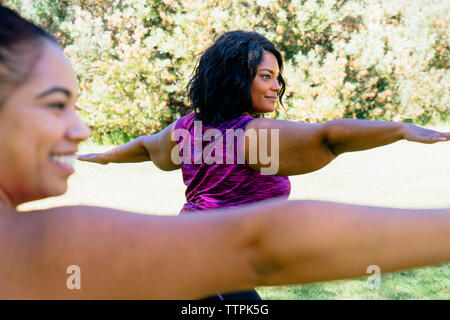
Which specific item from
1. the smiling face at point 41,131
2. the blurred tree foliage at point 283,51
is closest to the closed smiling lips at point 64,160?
the smiling face at point 41,131

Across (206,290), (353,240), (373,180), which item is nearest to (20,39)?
(206,290)

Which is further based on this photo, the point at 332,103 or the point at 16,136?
the point at 332,103

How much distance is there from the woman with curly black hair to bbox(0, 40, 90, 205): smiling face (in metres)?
1.48

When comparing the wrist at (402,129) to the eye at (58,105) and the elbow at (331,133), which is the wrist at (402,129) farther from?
the eye at (58,105)

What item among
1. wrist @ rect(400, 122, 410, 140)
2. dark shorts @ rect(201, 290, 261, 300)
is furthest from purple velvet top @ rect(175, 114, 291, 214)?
wrist @ rect(400, 122, 410, 140)

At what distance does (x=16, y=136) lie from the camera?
78cm

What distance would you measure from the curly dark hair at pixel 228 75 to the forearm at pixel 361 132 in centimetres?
56

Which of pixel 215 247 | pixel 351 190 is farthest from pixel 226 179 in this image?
pixel 351 190

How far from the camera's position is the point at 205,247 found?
69 centimetres

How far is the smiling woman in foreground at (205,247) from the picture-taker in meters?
0.68

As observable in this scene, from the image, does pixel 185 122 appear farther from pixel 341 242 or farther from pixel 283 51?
pixel 283 51

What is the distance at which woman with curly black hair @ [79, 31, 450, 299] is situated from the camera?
2293mm
